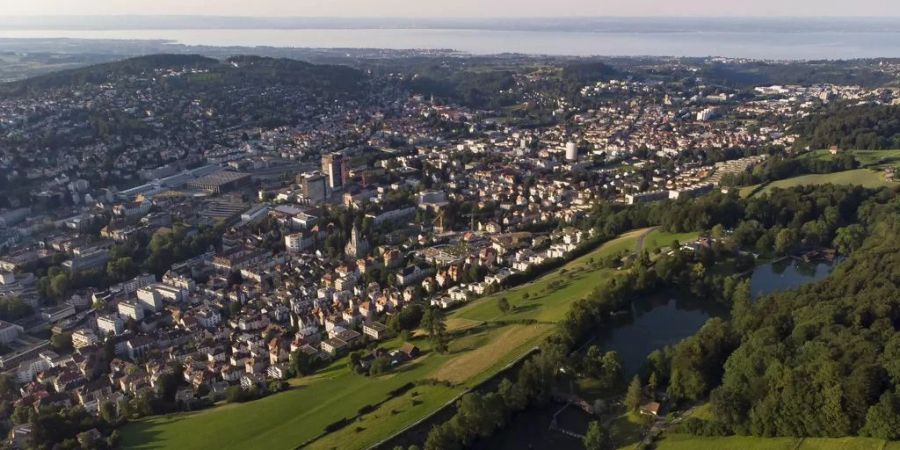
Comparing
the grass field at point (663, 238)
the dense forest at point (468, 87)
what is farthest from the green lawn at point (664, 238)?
the dense forest at point (468, 87)

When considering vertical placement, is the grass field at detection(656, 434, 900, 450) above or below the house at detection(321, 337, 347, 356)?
above

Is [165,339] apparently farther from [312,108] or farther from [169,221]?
[312,108]

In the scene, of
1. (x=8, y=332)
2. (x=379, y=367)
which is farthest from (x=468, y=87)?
(x=379, y=367)

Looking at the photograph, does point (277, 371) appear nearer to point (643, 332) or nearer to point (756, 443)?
point (643, 332)

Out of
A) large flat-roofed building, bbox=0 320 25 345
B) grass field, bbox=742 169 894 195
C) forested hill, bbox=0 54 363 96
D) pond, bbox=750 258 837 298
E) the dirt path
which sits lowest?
large flat-roofed building, bbox=0 320 25 345

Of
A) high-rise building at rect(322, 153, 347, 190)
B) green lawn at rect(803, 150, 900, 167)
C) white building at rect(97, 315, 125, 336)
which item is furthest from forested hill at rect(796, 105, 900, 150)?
white building at rect(97, 315, 125, 336)

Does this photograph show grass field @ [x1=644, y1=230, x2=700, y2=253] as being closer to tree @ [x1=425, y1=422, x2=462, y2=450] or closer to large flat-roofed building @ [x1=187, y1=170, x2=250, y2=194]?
tree @ [x1=425, y1=422, x2=462, y2=450]

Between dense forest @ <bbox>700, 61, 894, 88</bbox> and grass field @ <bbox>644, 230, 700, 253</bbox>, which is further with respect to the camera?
dense forest @ <bbox>700, 61, 894, 88</bbox>
